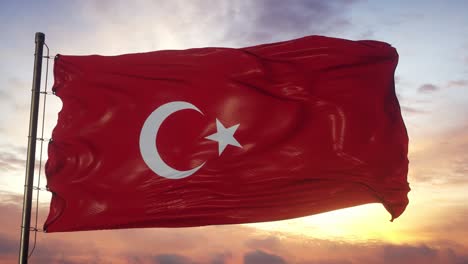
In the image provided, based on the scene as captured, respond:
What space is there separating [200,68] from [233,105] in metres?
1.20

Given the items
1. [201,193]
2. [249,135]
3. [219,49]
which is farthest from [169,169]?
[219,49]

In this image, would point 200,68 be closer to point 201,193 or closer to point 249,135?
point 249,135

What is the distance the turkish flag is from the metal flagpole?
3.02ft

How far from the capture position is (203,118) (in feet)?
46.6

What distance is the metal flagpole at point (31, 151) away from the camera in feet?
40.0

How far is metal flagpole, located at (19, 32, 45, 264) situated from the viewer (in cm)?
1218

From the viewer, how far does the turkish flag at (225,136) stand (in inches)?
536

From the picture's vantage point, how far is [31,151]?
1282 cm

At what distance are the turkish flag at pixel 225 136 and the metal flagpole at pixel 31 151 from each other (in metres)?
0.92

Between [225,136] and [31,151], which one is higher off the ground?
[225,136]

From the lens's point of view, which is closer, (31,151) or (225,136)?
(31,151)

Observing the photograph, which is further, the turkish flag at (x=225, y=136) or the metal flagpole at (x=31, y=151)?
the turkish flag at (x=225, y=136)

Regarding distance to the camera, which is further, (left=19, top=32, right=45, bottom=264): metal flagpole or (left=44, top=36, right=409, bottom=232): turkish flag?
(left=44, top=36, right=409, bottom=232): turkish flag

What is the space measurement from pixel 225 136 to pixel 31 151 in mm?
4230
